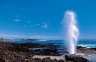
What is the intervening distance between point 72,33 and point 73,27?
0.88m

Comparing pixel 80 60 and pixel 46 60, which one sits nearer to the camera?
pixel 46 60

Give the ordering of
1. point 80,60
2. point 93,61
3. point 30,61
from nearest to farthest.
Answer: point 30,61 < point 80,60 < point 93,61

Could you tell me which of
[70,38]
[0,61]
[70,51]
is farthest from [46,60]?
[70,38]

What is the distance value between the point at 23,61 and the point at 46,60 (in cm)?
187

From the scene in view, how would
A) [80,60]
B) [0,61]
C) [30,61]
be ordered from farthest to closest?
[80,60]
[30,61]
[0,61]

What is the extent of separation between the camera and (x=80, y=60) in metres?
22.3

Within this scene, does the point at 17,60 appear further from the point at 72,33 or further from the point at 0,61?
the point at 72,33

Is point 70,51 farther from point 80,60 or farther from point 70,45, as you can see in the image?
point 80,60

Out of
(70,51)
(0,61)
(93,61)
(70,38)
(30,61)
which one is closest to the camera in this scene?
(0,61)

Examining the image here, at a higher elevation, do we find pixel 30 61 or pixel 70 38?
pixel 70 38

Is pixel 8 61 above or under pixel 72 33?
under

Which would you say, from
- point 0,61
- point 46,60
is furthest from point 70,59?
point 0,61

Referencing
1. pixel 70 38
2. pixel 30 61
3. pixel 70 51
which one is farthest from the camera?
pixel 70 38

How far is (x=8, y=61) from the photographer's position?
18.9 meters
